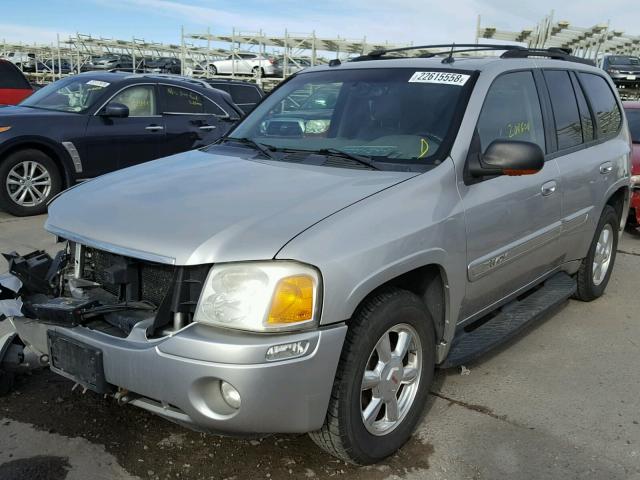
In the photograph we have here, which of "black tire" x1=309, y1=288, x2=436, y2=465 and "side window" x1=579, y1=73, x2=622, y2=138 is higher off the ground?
"side window" x1=579, y1=73, x2=622, y2=138

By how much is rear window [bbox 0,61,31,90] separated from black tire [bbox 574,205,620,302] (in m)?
8.89

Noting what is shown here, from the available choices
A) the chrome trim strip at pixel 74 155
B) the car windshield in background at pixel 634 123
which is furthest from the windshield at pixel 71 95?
the car windshield in background at pixel 634 123

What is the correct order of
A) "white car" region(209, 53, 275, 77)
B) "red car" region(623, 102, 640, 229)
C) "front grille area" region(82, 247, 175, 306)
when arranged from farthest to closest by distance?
"white car" region(209, 53, 275, 77) → "red car" region(623, 102, 640, 229) → "front grille area" region(82, 247, 175, 306)

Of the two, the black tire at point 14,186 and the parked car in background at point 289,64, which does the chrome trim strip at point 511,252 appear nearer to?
the black tire at point 14,186

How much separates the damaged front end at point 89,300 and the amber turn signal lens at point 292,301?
0.97 feet

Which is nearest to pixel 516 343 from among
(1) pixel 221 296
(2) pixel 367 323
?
(2) pixel 367 323

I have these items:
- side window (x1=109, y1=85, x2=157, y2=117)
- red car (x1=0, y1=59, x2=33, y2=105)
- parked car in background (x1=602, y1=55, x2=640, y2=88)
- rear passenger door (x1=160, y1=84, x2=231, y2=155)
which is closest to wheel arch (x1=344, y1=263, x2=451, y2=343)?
rear passenger door (x1=160, y1=84, x2=231, y2=155)

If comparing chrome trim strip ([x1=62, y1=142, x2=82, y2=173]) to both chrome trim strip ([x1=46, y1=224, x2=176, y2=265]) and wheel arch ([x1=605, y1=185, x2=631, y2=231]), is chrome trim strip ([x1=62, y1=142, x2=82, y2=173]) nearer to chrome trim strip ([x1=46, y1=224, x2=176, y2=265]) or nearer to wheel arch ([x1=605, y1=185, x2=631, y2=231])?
chrome trim strip ([x1=46, y1=224, x2=176, y2=265])

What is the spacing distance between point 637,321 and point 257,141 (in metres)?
3.17

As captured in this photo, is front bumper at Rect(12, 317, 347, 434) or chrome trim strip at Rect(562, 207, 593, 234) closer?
front bumper at Rect(12, 317, 347, 434)

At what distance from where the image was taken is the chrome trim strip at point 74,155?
750 cm

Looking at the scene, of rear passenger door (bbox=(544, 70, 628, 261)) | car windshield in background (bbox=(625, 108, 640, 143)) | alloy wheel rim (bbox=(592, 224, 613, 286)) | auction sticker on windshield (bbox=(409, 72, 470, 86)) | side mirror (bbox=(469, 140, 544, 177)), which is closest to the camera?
side mirror (bbox=(469, 140, 544, 177))

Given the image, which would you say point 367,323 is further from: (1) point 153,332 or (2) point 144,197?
(2) point 144,197

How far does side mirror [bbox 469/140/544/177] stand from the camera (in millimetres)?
3021
